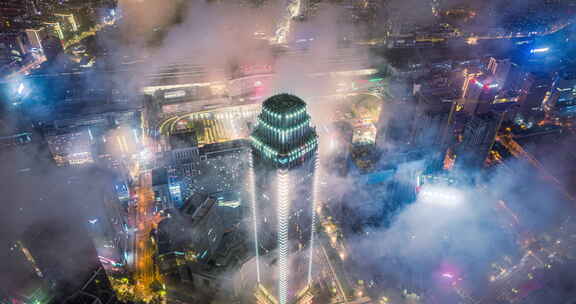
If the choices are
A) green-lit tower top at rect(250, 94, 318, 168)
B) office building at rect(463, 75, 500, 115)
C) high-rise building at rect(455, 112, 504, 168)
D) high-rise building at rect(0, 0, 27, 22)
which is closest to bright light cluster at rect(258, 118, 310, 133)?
green-lit tower top at rect(250, 94, 318, 168)

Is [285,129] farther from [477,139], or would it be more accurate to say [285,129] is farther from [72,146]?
[477,139]

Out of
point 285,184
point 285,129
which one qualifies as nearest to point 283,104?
point 285,129

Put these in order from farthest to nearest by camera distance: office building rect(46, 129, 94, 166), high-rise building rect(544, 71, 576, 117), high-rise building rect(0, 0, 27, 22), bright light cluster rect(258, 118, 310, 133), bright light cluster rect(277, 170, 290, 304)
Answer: high-rise building rect(0, 0, 27, 22), high-rise building rect(544, 71, 576, 117), office building rect(46, 129, 94, 166), bright light cluster rect(277, 170, 290, 304), bright light cluster rect(258, 118, 310, 133)

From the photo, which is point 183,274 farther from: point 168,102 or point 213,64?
point 213,64

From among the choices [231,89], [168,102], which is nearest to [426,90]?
[231,89]

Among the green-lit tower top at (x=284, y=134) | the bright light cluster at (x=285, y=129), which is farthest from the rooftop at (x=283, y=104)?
the bright light cluster at (x=285, y=129)

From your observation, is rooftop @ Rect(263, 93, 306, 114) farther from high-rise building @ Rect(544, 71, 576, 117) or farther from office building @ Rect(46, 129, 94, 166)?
high-rise building @ Rect(544, 71, 576, 117)

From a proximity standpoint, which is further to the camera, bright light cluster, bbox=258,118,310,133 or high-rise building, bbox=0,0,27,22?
high-rise building, bbox=0,0,27,22

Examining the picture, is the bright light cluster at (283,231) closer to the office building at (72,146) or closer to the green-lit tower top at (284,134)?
the green-lit tower top at (284,134)
